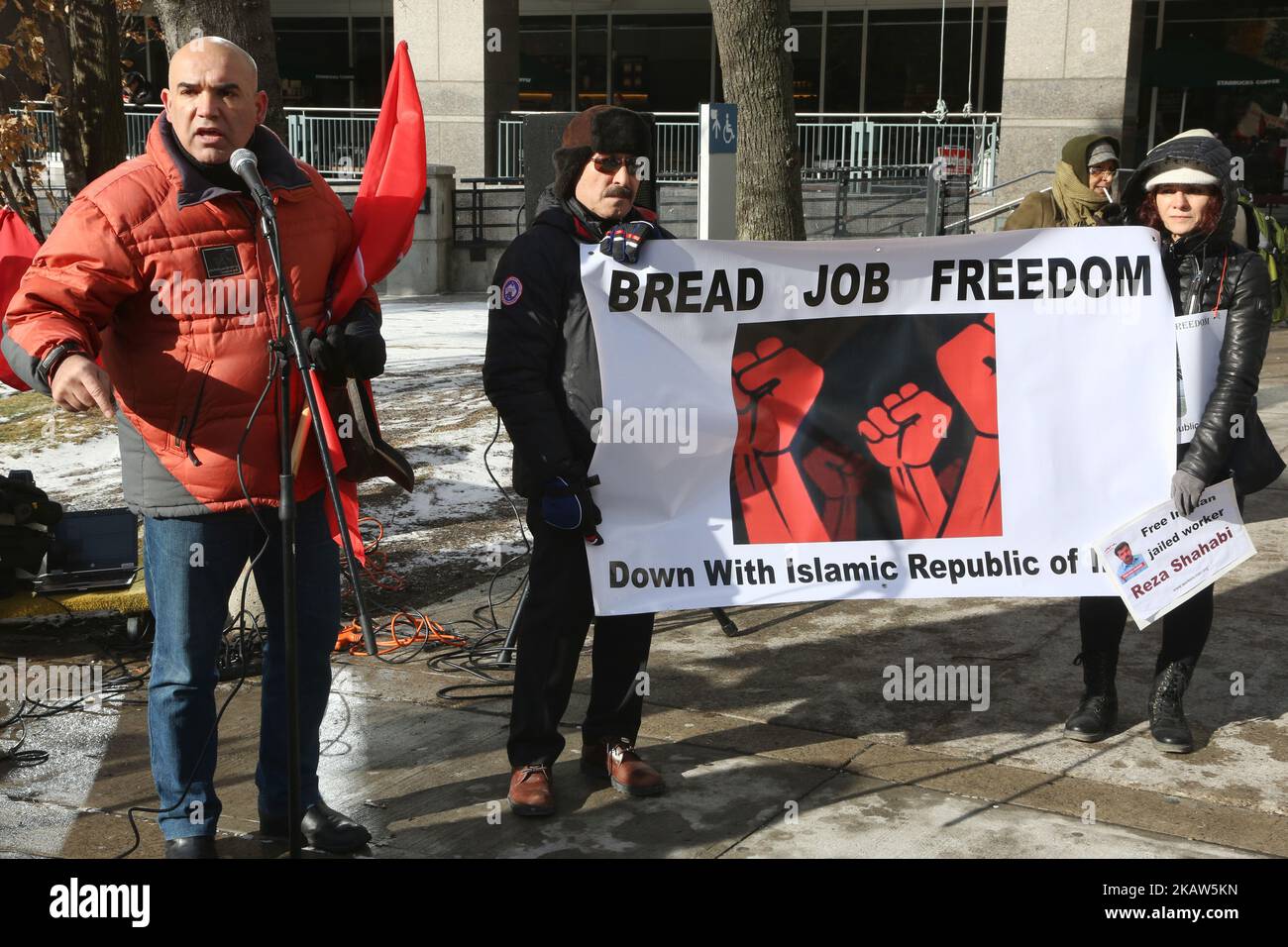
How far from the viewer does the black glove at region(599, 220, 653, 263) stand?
4.43 meters

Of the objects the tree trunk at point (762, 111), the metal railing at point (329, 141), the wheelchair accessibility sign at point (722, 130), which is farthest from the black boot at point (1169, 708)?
the metal railing at point (329, 141)

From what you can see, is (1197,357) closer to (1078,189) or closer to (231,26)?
(1078,189)

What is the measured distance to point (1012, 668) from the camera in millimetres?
5715

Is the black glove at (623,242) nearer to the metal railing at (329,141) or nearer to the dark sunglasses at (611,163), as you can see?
the dark sunglasses at (611,163)

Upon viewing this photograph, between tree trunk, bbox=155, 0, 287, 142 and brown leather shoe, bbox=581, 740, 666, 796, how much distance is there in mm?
2954

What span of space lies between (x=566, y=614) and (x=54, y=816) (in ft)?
5.64

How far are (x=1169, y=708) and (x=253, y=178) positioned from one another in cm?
351

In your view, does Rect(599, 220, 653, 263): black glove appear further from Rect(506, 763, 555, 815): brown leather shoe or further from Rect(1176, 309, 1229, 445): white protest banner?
Rect(1176, 309, 1229, 445): white protest banner

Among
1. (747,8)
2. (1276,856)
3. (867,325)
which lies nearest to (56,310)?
(867,325)

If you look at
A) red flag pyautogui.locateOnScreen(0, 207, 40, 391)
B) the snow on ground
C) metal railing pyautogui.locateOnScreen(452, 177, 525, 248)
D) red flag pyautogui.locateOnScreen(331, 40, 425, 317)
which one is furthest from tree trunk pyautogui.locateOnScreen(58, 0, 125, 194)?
metal railing pyautogui.locateOnScreen(452, 177, 525, 248)

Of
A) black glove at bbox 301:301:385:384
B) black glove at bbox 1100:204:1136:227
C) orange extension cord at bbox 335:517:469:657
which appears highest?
black glove at bbox 1100:204:1136:227

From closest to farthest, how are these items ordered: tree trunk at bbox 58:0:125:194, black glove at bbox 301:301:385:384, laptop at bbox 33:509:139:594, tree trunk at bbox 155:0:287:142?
black glove at bbox 301:301:385:384
tree trunk at bbox 155:0:287:142
laptop at bbox 33:509:139:594
tree trunk at bbox 58:0:125:194

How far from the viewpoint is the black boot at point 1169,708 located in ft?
15.8

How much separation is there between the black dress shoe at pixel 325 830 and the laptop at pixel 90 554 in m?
2.38
